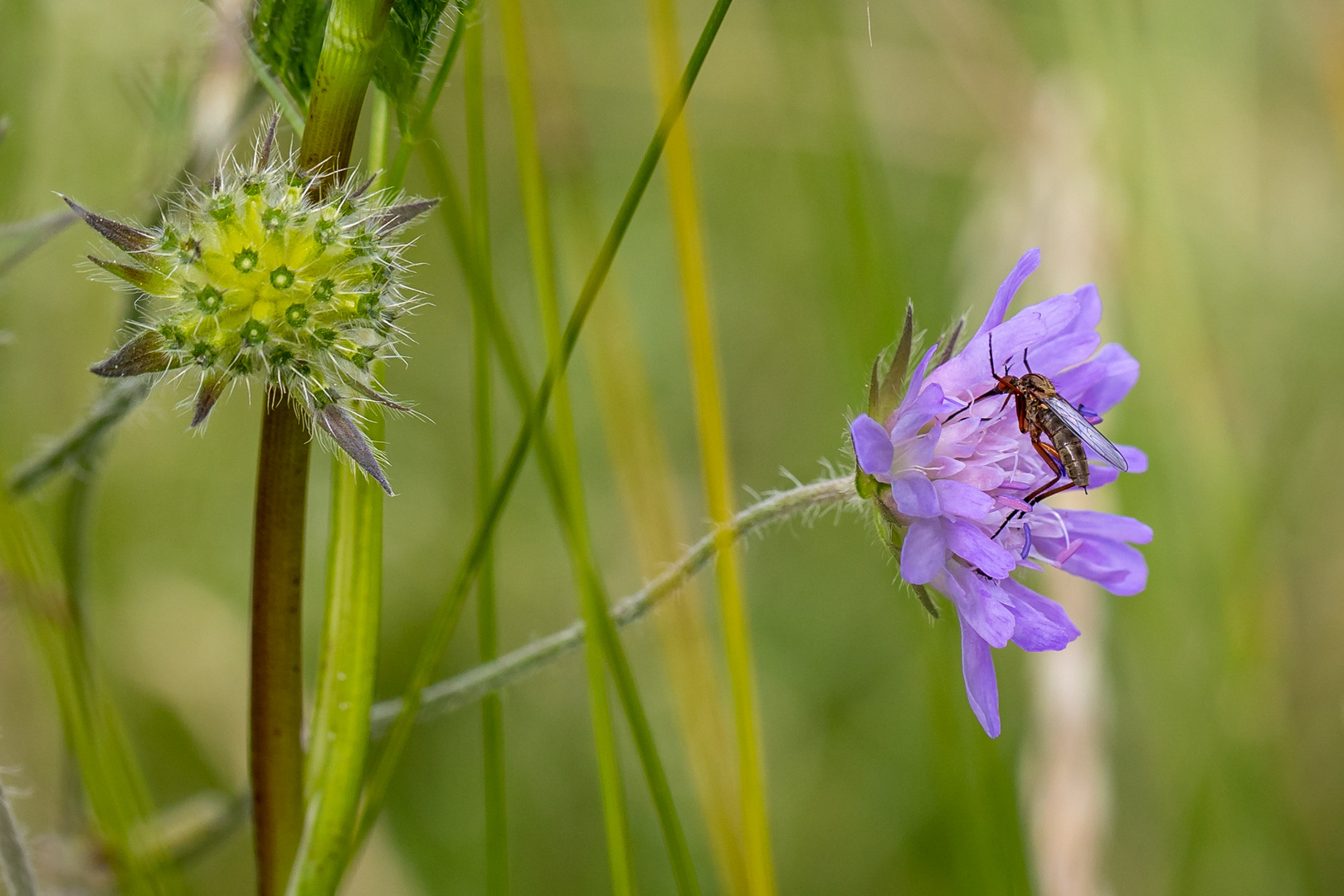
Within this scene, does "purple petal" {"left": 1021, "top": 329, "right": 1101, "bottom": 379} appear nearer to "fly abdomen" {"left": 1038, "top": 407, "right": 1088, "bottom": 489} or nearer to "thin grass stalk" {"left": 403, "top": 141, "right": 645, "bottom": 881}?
"fly abdomen" {"left": 1038, "top": 407, "right": 1088, "bottom": 489}

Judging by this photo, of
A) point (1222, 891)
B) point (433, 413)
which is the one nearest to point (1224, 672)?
point (1222, 891)

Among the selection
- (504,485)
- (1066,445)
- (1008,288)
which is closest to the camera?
(504,485)

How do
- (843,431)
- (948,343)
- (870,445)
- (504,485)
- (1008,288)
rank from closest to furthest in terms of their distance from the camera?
(504,485) → (870,445) → (1008,288) → (948,343) → (843,431)

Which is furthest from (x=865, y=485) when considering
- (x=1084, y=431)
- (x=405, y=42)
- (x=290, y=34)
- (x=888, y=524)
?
(x=290, y=34)

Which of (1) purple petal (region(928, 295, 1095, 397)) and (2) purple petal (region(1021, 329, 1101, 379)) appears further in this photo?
(2) purple petal (region(1021, 329, 1101, 379))

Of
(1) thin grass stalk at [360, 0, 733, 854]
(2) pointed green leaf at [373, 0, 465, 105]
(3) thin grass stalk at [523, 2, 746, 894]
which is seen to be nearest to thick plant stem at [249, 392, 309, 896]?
(1) thin grass stalk at [360, 0, 733, 854]

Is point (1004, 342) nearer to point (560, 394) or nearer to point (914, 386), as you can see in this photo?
point (914, 386)

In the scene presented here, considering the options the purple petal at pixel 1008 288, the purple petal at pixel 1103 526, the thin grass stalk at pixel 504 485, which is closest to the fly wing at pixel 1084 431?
the purple petal at pixel 1103 526

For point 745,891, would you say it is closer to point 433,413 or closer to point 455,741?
point 455,741
